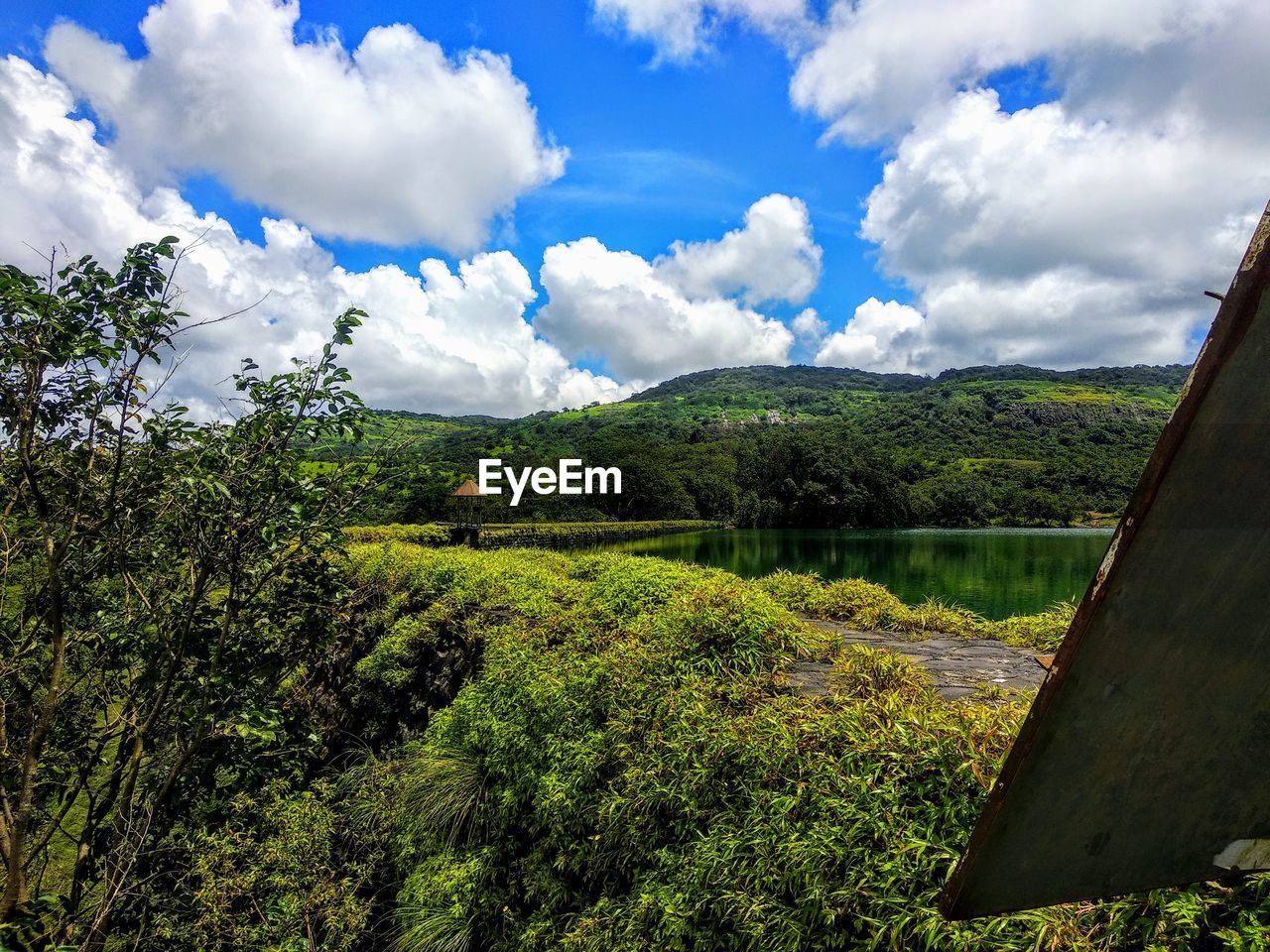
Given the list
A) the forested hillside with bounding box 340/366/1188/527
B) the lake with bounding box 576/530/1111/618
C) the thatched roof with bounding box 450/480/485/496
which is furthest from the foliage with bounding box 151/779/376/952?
the thatched roof with bounding box 450/480/485/496

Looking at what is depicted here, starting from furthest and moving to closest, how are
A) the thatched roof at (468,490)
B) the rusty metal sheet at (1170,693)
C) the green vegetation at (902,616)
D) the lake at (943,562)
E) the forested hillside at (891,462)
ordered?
1. the forested hillside at (891,462)
2. the thatched roof at (468,490)
3. the lake at (943,562)
4. the green vegetation at (902,616)
5. the rusty metal sheet at (1170,693)

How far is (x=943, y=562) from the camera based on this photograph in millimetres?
21641

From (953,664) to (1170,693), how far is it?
4.18m

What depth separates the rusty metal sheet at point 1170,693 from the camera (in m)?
0.70

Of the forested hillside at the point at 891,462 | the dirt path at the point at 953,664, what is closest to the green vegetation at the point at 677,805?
the dirt path at the point at 953,664

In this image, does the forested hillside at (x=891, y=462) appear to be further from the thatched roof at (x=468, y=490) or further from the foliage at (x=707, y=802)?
the thatched roof at (x=468, y=490)

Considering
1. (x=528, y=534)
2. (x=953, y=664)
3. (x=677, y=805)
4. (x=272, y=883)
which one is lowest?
(x=272, y=883)

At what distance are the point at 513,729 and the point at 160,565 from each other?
8.79 ft

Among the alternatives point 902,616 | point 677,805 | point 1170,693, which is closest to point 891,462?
point 902,616

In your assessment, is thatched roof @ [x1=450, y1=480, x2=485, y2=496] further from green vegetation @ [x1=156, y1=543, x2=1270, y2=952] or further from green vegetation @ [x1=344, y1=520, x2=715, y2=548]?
green vegetation @ [x1=156, y1=543, x2=1270, y2=952]

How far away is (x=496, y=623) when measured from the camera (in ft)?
23.5

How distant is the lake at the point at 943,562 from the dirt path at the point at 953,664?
4.10 m

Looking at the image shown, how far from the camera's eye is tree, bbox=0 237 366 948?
8.44ft

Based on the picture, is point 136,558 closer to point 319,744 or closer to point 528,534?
point 319,744
